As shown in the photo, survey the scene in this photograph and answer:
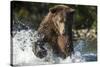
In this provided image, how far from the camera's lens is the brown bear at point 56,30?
6.89 ft

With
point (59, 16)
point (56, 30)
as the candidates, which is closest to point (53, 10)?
point (59, 16)

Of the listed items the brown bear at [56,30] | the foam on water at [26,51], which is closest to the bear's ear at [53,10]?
the brown bear at [56,30]

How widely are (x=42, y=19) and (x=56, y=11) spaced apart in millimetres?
184

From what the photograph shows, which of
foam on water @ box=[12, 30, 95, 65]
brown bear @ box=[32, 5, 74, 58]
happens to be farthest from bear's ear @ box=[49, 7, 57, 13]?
foam on water @ box=[12, 30, 95, 65]

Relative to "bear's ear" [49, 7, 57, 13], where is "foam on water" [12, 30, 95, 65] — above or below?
below

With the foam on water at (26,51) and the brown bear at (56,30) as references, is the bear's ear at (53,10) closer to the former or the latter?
the brown bear at (56,30)

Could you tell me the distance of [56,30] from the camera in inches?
84.5

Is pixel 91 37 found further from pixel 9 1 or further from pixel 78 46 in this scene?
pixel 9 1

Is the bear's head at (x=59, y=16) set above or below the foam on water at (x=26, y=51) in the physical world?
above

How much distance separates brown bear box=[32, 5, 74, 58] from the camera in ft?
6.89

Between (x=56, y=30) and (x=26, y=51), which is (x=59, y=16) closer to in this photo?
(x=56, y=30)

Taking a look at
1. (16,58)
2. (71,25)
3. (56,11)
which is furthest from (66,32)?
(16,58)

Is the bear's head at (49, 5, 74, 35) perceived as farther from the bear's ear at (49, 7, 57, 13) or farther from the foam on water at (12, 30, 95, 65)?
the foam on water at (12, 30, 95, 65)

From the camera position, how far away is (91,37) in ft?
7.44
